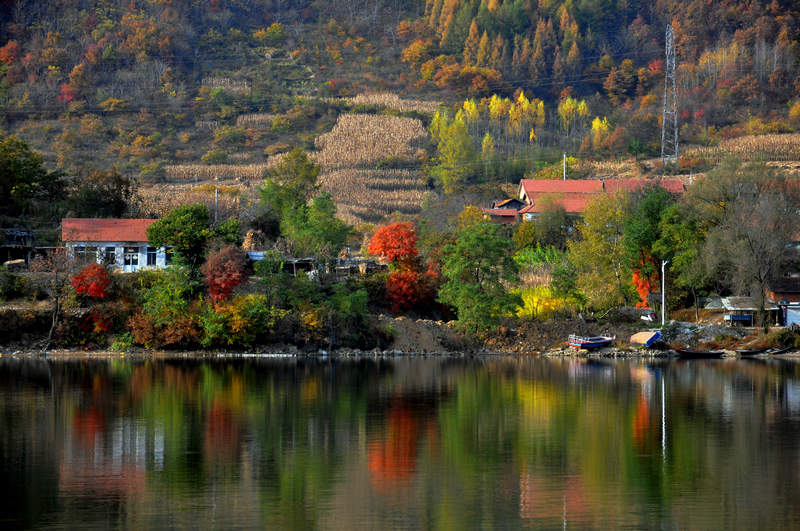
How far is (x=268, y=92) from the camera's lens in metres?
133

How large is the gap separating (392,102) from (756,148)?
4694 cm

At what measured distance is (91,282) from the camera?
5450 cm

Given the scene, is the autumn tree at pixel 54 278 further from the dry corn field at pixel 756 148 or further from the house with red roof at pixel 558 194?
the dry corn field at pixel 756 148

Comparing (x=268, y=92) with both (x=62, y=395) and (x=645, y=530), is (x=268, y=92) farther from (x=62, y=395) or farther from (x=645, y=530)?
(x=645, y=530)

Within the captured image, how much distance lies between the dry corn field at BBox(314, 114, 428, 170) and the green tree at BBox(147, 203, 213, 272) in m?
47.8

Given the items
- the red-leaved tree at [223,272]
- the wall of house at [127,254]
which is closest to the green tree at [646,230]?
the red-leaved tree at [223,272]

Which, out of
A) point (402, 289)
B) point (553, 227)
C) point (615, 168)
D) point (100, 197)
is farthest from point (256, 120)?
point (402, 289)

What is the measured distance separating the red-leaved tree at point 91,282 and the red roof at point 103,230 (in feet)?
20.4

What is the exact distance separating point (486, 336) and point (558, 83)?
105 metres

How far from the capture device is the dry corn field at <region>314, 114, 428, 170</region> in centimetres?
10862

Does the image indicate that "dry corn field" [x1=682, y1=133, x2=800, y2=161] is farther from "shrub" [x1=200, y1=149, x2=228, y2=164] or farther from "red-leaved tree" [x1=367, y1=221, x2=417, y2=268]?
"red-leaved tree" [x1=367, y1=221, x2=417, y2=268]

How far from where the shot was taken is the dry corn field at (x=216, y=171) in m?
99.9

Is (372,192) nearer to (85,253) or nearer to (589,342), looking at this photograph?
(85,253)

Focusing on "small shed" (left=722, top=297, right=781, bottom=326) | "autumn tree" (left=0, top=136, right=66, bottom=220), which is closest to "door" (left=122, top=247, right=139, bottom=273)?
"autumn tree" (left=0, top=136, right=66, bottom=220)
